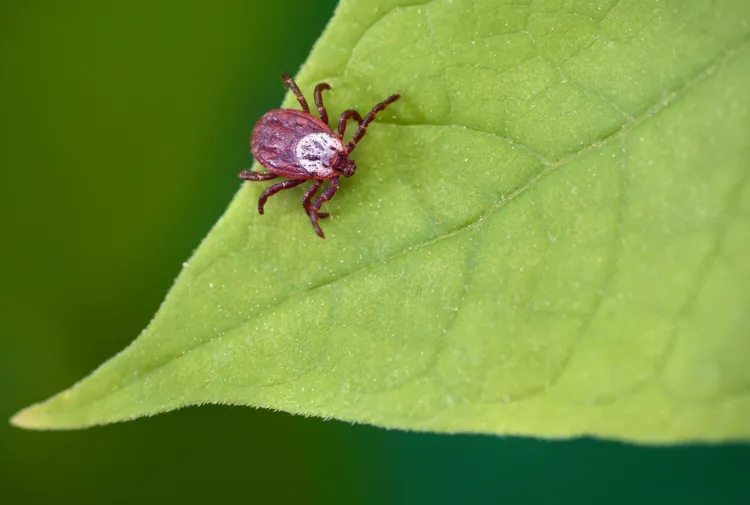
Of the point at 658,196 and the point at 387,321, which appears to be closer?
the point at 658,196

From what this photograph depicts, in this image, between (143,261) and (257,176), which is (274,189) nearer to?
(257,176)

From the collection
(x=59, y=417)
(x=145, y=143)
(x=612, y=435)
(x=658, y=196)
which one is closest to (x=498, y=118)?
(x=658, y=196)

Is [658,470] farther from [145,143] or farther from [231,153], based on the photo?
[145,143]

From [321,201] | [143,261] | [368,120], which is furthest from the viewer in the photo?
[143,261]

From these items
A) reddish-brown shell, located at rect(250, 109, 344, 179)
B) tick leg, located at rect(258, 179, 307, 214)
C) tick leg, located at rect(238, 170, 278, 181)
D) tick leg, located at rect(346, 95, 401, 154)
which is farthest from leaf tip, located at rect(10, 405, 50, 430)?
tick leg, located at rect(346, 95, 401, 154)

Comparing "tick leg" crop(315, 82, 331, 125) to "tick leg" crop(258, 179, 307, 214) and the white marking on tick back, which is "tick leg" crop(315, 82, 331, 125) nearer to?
Result: the white marking on tick back

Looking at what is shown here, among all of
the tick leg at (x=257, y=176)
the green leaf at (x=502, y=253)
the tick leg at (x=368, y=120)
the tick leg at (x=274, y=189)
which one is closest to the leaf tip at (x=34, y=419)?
the green leaf at (x=502, y=253)

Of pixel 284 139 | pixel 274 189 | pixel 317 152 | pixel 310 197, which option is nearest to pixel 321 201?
pixel 310 197
